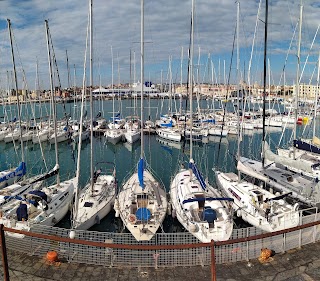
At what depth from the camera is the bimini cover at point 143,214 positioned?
15.1 metres

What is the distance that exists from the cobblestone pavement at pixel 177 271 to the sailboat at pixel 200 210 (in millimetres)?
4017

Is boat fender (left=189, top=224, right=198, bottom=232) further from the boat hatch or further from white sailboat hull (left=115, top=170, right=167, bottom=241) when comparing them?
the boat hatch

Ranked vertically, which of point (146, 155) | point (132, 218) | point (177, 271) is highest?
point (177, 271)

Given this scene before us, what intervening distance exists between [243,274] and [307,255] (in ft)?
8.70

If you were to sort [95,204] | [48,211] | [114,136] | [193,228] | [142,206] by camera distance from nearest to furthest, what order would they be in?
[193,228] < [142,206] < [48,211] < [95,204] < [114,136]

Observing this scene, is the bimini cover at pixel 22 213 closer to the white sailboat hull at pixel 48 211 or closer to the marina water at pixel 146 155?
the white sailboat hull at pixel 48 211

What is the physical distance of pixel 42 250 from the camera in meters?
10.9

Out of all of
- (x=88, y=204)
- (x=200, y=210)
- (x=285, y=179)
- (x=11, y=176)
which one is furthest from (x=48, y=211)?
(x=285, y=179)

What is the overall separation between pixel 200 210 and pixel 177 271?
22.8ft

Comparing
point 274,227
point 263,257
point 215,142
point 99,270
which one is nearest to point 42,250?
point 99,270

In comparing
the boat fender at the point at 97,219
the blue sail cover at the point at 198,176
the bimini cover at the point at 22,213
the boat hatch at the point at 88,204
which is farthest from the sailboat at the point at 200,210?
the bimini cover at the point at 22,213

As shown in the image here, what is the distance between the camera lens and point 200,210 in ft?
54.4

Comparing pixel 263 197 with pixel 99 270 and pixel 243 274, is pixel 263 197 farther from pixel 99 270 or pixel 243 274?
pixel 99 270

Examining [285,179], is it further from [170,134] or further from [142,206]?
[170,134]
